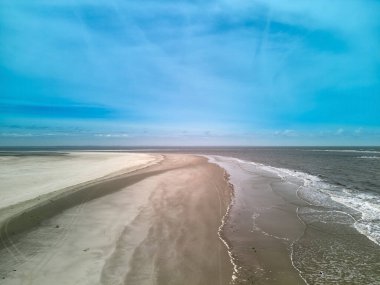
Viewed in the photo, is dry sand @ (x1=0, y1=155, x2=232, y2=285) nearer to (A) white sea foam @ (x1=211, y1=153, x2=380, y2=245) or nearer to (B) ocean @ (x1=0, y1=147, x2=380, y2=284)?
(B) ocean @ (x1=0, y1=147, x2=380, y2=284)

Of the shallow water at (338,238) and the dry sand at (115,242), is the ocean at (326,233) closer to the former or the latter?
the shallow water at (338,238)

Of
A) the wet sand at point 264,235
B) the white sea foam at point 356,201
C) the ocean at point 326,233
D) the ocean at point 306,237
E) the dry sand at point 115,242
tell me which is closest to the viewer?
the dry sand at point 115,242

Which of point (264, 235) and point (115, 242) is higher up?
point (115, 242)

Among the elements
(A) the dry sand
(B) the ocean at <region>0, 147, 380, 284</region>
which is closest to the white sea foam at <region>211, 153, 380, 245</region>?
(B) the ocean at <region>0, 147, 380, 284</region>

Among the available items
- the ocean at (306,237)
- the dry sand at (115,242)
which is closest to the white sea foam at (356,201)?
the ocean at (306,237)

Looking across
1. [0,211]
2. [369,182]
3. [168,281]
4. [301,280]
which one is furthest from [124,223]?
[369,182]

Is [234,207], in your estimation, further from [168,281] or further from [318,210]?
[168,281]

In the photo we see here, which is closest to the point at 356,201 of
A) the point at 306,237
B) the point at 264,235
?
the point at 306,237

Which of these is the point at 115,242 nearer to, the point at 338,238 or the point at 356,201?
the point at 338,238
